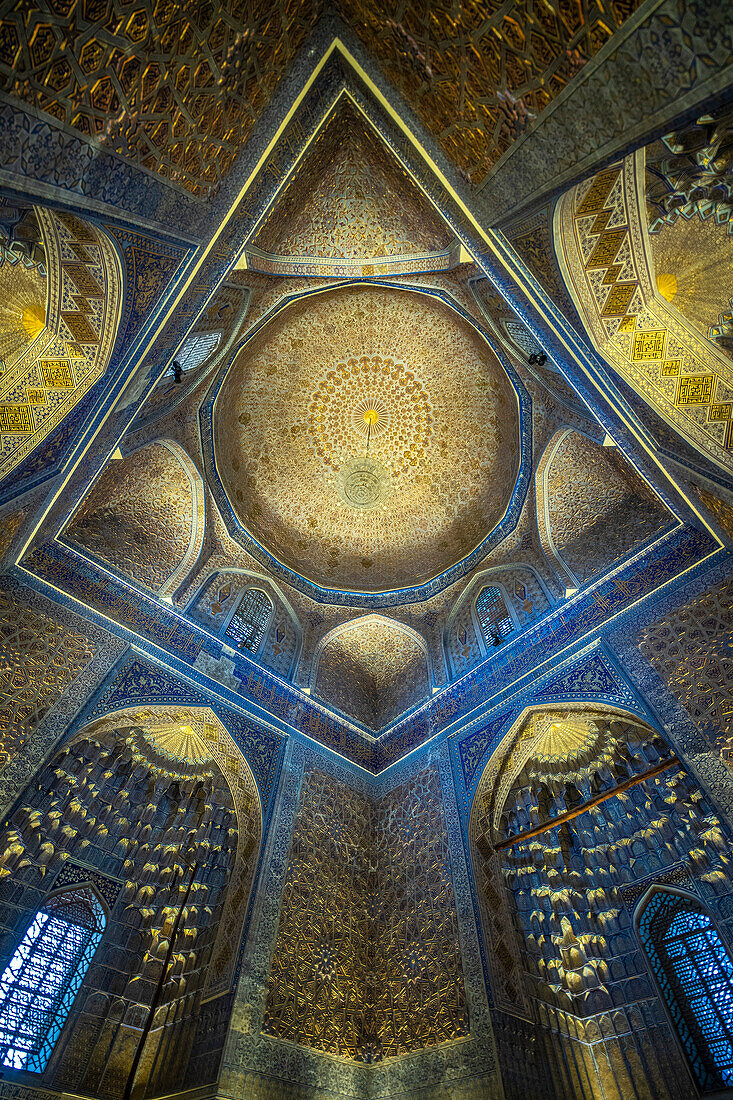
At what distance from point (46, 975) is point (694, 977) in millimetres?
6262

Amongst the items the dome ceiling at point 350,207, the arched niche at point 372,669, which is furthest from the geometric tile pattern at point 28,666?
the dome ceiling at point 350,207

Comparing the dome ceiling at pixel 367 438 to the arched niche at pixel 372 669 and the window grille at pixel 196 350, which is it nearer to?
the arched niche at pixel 372 669

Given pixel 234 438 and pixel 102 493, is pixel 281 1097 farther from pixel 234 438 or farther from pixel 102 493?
pixel 234 438

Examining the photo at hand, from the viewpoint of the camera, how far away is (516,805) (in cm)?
709

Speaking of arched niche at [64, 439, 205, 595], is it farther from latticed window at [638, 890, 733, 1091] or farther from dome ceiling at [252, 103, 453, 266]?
latticed window at [638, 890, 733, 1091]

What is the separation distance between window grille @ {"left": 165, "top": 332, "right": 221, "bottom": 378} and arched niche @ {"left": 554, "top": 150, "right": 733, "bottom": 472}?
3.94m

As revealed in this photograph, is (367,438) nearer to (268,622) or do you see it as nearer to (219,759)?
(268,622)

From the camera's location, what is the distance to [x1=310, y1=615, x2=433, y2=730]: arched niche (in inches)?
357

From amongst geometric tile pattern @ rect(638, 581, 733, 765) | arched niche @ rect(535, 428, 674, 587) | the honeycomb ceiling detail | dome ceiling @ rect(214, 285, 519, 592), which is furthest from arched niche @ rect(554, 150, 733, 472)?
dome ceiling @ rect(214, 285, 519, 592)

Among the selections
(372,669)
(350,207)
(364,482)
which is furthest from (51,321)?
(372,669)

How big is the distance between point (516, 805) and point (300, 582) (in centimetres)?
465

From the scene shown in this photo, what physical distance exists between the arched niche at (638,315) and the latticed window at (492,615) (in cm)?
391

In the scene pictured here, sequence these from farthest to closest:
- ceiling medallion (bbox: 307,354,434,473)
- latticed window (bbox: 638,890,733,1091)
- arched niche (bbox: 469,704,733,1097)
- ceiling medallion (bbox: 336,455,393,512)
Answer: ceiling medallion (bbox: 336,455,393,512) → ceiling medallion (bbox: 307,354,434,473) → arched niche (bbox: 469,704,733,1097) → latticed window (bbox: 638,890,733,1091)

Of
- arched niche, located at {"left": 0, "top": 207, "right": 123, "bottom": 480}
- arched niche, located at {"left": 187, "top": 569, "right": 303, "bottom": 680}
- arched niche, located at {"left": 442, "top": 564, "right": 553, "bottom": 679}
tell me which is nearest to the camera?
arched niche, located at {"left": 0, "top": 207, "right": 123, "bottom": 480}
